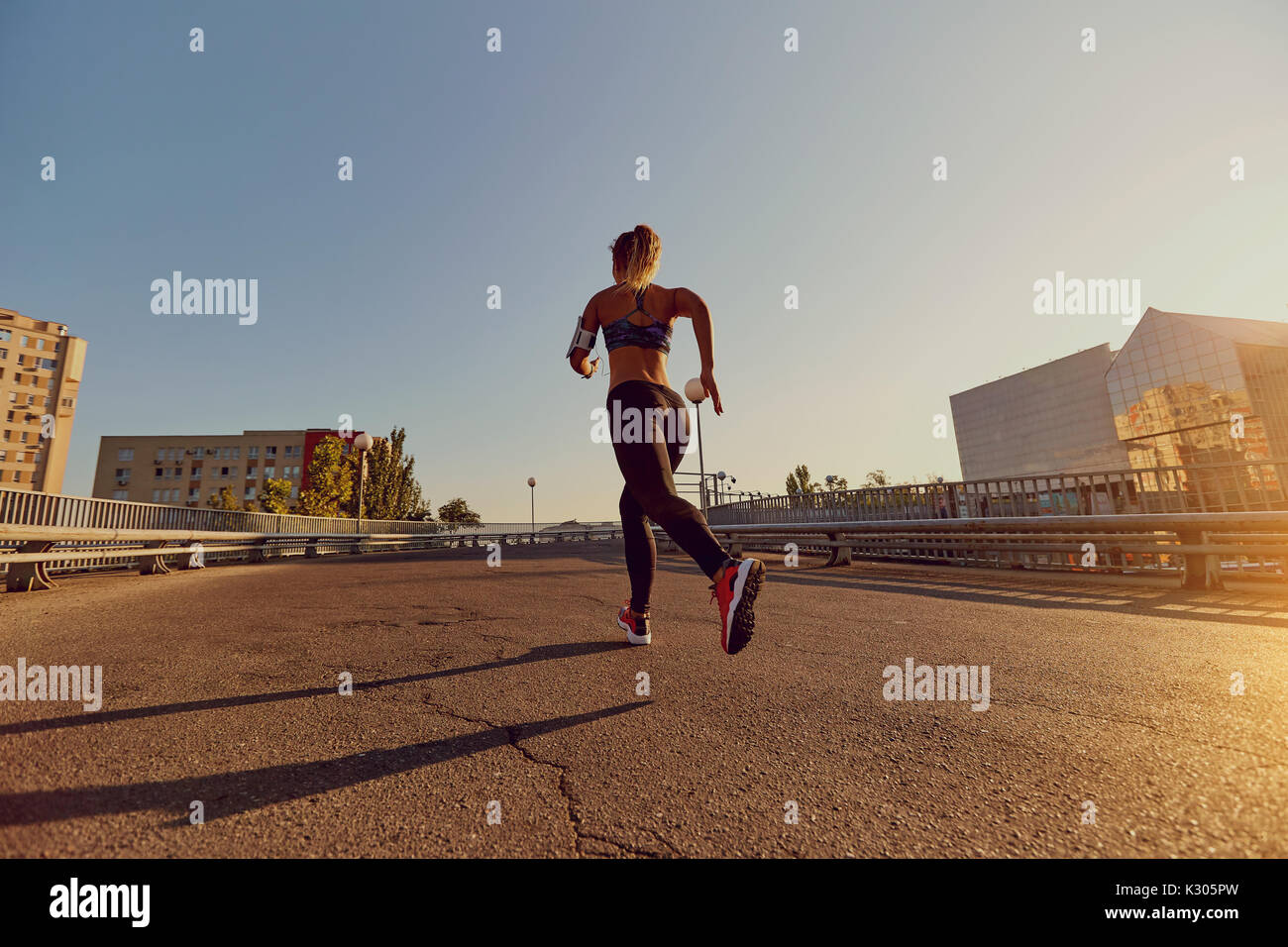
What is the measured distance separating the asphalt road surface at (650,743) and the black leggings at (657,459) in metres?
0.69

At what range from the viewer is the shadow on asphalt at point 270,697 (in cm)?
219

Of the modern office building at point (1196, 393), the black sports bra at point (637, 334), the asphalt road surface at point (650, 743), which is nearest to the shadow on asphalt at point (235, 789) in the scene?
the asphalt road surface at point (650, 743)

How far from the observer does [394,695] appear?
2607 millimetres

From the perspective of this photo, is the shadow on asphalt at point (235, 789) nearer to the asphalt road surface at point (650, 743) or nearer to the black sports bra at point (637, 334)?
the asphalt road surface at point (650, 743)

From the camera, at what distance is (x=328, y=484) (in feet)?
137

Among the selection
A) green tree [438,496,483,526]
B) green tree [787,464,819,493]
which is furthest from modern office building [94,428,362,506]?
green tree [787,464,819,493]

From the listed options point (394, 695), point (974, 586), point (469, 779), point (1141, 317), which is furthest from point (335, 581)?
point (1141, 317)

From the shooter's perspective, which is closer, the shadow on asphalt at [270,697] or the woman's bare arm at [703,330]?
the shadow on asphalt at [270,697]

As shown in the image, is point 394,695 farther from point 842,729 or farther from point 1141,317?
point 1141,317

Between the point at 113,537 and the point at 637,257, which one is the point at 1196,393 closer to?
the point at 637,257

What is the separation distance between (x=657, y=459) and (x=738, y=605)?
0.96 metres

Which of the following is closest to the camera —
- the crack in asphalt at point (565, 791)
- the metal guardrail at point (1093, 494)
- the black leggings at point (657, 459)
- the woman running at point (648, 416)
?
the crack in asphalt at point (565, 791)

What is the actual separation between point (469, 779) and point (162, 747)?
4.03 feet
